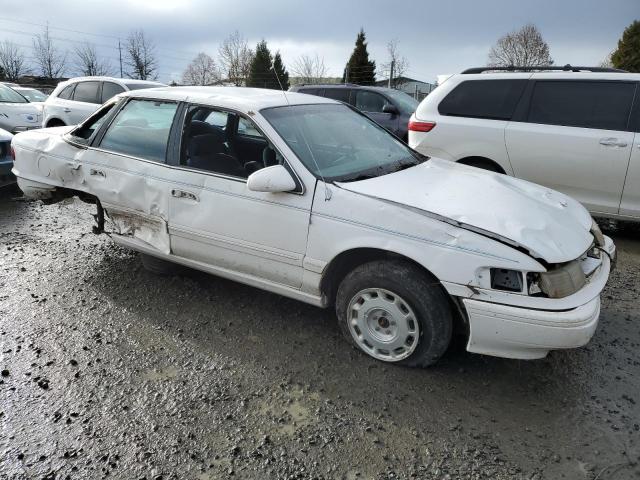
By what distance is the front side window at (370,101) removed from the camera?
32.6 ft

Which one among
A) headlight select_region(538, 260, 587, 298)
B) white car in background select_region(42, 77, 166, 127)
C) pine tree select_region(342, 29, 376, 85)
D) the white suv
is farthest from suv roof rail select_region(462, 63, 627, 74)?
pine tree select_region(342, 29, 376, 85)

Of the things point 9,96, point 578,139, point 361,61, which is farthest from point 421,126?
point 361,61

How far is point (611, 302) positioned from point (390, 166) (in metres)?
2.17

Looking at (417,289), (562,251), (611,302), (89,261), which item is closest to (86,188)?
(89,261)

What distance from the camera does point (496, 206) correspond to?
3.02 m

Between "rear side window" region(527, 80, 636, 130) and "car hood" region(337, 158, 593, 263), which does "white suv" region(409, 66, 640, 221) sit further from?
"car hood" region(337, 158, 593, 263)

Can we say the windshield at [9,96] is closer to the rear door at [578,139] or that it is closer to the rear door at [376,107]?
the rear door at [376,107]

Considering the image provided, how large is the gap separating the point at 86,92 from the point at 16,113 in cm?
139

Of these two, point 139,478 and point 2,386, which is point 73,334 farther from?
point 139,478

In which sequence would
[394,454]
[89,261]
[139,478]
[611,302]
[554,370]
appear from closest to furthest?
[139,478]
[394,454]
[554,370]
[611,302]
[89,261]

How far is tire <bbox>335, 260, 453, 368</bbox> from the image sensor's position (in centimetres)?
287

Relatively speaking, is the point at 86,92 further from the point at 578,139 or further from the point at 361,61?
the point at 361,61

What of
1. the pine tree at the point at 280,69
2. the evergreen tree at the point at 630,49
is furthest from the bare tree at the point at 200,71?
the evergreen tree at the point at 630,49

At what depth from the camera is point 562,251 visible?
2.73 m
